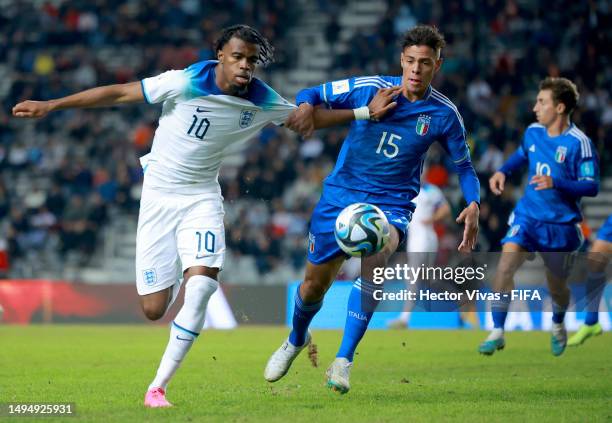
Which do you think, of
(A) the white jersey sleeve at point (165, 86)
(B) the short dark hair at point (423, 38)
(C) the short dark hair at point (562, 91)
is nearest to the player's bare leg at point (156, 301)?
(A) the white jersey sleeve at point (165, 86)

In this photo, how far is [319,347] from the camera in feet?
38.3

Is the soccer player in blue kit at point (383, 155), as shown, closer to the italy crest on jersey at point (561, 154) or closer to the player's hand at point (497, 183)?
the player's hand at point (497, 183)

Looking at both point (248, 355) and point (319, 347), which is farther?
point (319, 347)

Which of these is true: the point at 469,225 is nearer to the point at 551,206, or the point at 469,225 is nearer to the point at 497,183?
the point at 497,183

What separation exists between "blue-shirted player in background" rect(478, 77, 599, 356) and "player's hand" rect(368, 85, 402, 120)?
3042mm

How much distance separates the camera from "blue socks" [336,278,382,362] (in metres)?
7.45

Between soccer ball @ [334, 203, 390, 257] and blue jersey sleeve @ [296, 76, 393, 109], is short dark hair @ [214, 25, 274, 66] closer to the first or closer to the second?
blue jersey sleeve @ [296, 76, 393, 109]

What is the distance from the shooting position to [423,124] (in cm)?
754

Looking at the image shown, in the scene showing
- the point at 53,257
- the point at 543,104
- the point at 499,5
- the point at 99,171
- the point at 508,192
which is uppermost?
the point at 543,104

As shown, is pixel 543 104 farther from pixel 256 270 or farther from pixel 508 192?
pixel 256 270

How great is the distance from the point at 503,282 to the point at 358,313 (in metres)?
3.21

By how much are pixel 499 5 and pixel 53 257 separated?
33.3 ft

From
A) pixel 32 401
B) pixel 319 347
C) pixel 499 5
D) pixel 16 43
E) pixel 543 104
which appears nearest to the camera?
pixel 32 401

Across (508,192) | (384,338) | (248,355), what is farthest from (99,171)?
(248,355)
